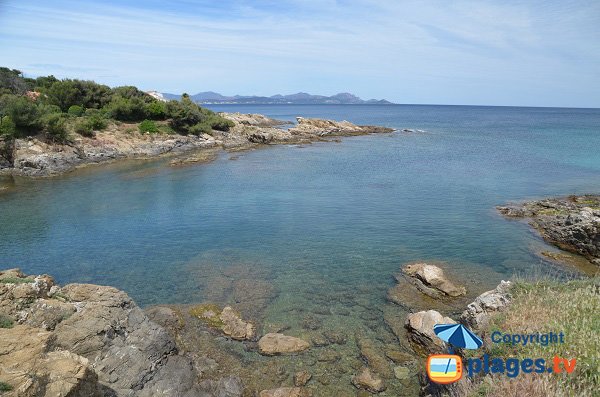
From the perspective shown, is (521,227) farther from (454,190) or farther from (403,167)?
(403,167)

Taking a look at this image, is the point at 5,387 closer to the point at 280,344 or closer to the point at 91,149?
the point at 280,344

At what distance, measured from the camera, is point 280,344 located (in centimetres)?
1436

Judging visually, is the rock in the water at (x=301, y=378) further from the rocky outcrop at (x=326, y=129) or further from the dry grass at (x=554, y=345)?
the rocky outcrop at (x=326, y=129)

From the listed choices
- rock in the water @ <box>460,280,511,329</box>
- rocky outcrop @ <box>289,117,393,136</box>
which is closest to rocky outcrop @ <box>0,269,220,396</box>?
rock in the water @ <box>460,280,511,329</box>

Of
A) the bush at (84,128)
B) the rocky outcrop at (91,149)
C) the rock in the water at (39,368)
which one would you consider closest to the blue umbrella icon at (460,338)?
the rock in the water at (39,368)

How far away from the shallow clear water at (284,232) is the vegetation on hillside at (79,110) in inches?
363

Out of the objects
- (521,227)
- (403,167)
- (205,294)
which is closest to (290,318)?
(205,294)

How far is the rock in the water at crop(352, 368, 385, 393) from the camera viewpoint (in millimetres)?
12277

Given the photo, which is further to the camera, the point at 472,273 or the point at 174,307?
the point at 472,273

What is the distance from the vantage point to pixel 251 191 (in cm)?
3791

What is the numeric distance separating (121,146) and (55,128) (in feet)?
30.4

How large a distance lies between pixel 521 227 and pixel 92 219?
31.7 m

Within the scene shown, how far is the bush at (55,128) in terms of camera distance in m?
48.1

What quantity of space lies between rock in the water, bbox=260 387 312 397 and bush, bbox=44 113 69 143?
163 ft
